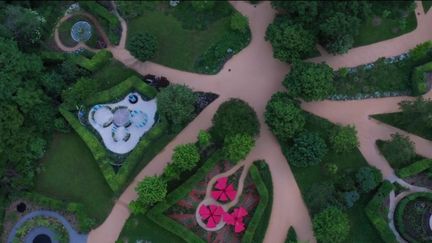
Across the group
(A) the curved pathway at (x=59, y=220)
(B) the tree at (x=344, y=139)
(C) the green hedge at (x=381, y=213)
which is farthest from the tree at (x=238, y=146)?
(A) the curved pathway at (x=59, y=220)

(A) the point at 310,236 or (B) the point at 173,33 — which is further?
(B) the point at 173,33

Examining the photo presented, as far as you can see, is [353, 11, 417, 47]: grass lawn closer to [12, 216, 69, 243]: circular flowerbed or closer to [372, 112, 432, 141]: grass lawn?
[372, 112, 432, 141]: grass lawn

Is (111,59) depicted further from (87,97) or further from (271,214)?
(271,214)

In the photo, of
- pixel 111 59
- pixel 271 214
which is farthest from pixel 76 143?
pixel 271 214

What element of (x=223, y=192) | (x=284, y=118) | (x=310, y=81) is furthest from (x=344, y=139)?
(x=223, y=192)

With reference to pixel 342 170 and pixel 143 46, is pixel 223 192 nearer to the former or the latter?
pixel 342 170

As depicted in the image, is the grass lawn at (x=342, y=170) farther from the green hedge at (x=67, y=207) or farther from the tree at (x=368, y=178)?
the green hedge at (x=67, y=207)
